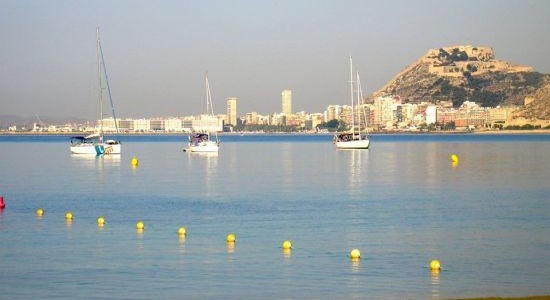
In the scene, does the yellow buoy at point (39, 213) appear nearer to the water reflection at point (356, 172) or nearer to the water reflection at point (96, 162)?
the water reflection at point (356, 172)

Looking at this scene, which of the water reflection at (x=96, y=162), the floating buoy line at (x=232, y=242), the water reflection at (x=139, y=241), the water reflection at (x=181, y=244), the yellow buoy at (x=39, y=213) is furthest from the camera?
the water reflection at (x=96, y=162)

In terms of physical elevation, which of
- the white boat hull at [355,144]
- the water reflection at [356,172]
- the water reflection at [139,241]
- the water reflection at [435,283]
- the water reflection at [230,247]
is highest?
the white boat hull at [355,144]

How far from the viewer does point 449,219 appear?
111ft

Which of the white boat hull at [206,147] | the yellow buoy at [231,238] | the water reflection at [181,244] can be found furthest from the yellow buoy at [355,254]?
the white boat hull at [206,147]

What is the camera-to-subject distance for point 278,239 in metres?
28.3

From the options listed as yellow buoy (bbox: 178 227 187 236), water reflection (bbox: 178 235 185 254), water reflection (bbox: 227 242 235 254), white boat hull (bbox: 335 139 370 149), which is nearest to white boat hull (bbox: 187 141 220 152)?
white boat hull (bbox: 335 139 370 149)

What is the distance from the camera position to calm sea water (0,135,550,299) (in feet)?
69.4

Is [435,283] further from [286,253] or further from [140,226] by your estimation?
[140,226]

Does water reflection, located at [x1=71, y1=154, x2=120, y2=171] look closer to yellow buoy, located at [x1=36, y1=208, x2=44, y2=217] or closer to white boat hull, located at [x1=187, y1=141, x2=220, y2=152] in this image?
white boat hull, located at [x1=187, y1=141, x2=220, y2=152]

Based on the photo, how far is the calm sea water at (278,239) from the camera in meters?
21.2

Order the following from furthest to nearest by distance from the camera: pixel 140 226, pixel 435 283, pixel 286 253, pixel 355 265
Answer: pixel 140 226, pixel 286 253, pixel 355 265, pixel 435 283

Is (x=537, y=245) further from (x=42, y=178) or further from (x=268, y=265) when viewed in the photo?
(x=42, y=178)

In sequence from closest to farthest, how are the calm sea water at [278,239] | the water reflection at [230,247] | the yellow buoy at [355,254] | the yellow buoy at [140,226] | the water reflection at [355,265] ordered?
the calm sea water at [278,239]
the water reflection at [355,265]
the yellow buoy at [355,254]
the water reflection at [230,247]
the yellow buoy at [140,226]

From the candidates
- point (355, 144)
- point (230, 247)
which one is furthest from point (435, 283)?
point (355, 144)
